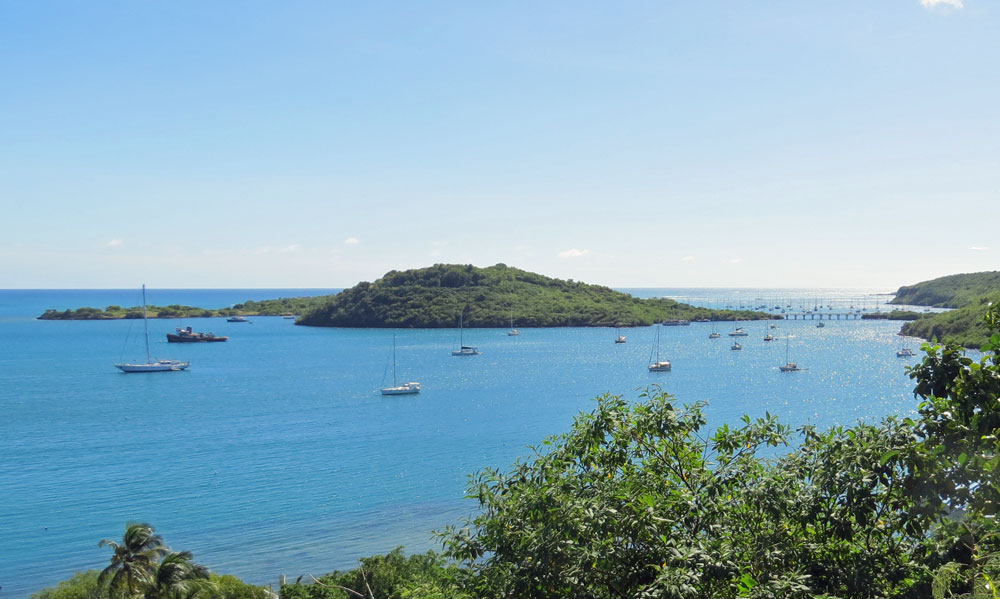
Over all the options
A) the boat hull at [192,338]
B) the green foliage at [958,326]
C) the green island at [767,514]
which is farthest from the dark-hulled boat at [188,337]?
the green island at [767,514]

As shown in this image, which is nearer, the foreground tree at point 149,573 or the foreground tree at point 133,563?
the foreground tree at point 149,573

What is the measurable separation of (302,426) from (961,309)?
10082cm

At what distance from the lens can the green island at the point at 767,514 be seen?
555 centimetres

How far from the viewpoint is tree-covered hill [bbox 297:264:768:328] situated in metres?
143

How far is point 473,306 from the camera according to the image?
482 ft

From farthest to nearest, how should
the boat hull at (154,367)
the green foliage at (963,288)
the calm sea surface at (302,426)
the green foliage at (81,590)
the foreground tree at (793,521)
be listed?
1. the green foliage at (963,288)
2. the boat hull at (154,367)
3. the calm sea surface at (302,426)
4. the green foliage at (81,590)
5. the foreground tree at (793,521)

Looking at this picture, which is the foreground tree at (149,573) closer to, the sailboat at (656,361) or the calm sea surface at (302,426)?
the calm sea surface at (302,426)

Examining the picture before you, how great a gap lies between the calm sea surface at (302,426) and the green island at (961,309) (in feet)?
22.2

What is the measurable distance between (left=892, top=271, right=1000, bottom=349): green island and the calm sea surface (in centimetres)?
675

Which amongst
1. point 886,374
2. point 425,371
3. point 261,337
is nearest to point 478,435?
point 425,371

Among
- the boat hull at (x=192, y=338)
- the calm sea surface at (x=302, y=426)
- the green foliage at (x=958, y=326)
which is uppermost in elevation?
the green foliage at (x=958, y=326)

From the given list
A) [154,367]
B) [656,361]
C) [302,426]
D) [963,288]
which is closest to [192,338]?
[154,367]

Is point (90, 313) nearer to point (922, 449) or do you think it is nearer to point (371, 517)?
point (371, 517)

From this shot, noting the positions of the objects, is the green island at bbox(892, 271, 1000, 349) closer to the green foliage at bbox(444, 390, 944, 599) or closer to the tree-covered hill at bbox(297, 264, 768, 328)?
the green foliage at bbox(444, 390, 944, 599)
